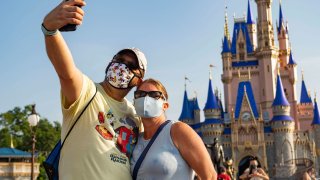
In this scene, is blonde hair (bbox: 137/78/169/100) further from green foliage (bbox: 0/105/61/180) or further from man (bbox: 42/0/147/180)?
green foliage (bbox: 0/105/61/180)

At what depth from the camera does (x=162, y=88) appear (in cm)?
308

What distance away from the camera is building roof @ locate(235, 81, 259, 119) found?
50.7m

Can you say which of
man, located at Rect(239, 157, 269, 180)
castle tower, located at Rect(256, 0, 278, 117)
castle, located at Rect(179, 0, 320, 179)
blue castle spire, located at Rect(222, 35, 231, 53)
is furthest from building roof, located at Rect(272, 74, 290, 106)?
man, located at Rect(239, 157, 269, 180)

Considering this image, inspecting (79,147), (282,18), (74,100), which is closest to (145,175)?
(79,147)

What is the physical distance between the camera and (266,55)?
52.7 m

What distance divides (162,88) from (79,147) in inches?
26.3

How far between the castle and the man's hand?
45.5 meters

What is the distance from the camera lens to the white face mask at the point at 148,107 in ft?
9.68

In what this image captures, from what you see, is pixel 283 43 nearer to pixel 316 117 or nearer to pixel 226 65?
pixel 226 65

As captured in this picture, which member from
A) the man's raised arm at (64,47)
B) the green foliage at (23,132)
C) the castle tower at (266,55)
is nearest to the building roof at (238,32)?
the castle tower at (266,55)

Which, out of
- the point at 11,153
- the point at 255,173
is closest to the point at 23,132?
the point at 11,153

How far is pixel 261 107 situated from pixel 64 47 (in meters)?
51.3

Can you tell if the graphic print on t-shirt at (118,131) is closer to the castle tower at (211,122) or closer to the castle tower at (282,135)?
the castle tower at (282,135)

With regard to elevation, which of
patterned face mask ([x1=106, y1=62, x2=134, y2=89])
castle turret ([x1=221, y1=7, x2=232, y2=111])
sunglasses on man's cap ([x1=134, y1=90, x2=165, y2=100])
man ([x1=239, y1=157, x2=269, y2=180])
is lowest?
man ([x1=239, y1=157, x2=269, y2=180])
